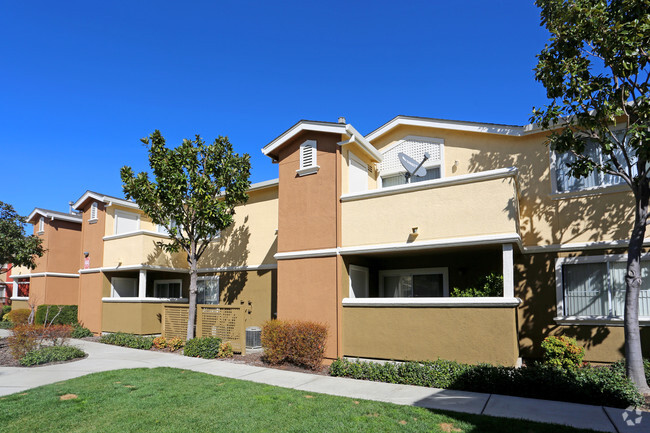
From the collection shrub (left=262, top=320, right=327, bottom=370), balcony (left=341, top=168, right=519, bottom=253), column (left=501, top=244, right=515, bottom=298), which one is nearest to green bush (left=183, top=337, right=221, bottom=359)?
shrub (left=262, top=320, right=327, bottom=370)

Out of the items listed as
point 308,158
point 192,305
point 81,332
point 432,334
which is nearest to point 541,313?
point 432,334

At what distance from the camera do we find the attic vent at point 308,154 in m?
13.4

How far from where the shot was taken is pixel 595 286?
11047 millimetres

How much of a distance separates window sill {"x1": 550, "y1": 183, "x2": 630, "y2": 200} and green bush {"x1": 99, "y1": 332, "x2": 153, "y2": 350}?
46.4 ft

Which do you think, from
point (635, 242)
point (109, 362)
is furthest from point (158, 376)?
point (635, 242)

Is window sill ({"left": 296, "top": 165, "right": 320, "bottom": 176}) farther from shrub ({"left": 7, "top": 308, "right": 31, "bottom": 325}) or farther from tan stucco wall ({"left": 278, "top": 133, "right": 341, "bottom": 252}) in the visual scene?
shrub ({"left": 7, "top": 308, "right": 31, "bottom": 325})

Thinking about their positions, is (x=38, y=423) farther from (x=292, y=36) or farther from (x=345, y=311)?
(x=292, y=36)

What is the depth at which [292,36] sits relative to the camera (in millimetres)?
17625

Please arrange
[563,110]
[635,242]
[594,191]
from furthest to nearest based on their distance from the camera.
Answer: [594,191]
[563,110]
[635,242]

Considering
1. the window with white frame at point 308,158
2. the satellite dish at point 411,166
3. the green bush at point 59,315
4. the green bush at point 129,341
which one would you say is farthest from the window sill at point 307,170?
the green bush at point 59,315

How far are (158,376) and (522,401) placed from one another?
7.87 meters

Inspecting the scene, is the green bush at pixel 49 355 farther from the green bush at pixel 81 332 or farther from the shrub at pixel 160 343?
the green bush at pixel 81 332

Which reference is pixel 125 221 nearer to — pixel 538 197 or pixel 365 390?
pixel 365 390

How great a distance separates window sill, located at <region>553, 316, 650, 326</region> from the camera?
10.1m
